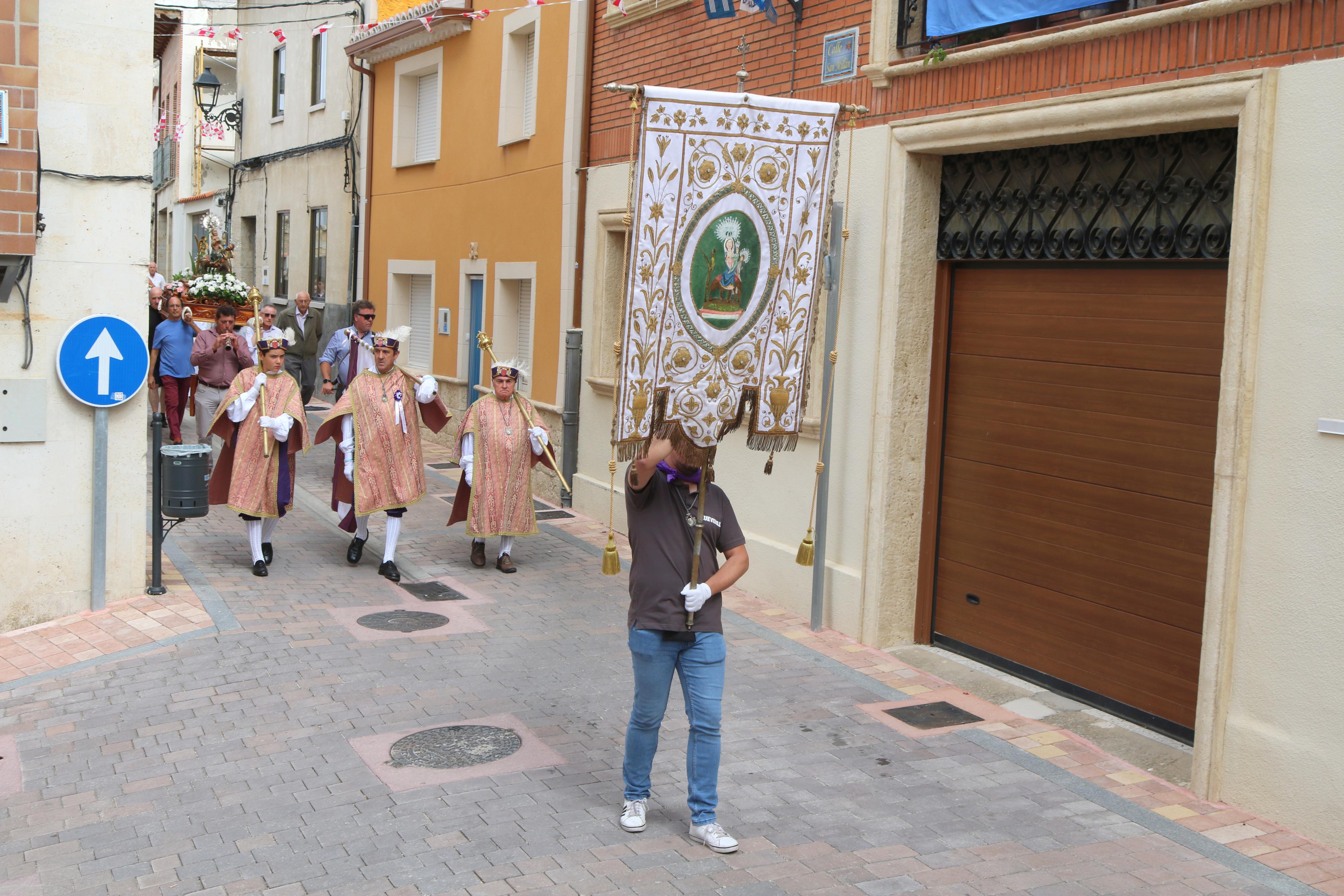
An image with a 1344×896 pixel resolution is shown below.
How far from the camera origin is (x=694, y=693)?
5293 millimetres

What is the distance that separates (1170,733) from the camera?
6.80 metres

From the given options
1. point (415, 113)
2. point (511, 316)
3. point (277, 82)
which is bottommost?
point (511, 316)

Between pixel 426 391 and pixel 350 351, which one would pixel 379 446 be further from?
pixel 350 351

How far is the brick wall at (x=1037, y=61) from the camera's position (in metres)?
5.77

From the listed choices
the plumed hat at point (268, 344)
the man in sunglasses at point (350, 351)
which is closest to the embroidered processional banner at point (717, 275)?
the plumed hat at point (268, 344)

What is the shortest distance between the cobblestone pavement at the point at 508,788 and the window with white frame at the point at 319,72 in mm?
14405

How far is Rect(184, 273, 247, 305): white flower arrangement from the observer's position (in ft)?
47.1

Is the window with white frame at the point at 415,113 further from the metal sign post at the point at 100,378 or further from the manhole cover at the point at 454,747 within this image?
the manhole cover at the point at 454,747

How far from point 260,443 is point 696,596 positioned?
5686 mm

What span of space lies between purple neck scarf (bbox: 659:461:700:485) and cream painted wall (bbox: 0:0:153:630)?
4.66 m

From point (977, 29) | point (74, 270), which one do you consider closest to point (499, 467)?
point (74, 270)

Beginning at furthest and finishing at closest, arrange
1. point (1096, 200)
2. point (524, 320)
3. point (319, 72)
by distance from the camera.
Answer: point (319, 72)
point (524, 320)
point (1096, 200)

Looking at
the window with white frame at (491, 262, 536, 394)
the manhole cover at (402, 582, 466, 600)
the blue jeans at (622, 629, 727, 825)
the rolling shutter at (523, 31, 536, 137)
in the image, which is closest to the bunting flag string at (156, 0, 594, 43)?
the rolling shutter at (523, 31, 536, 137)

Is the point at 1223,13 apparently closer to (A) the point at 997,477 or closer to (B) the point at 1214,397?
(B) the point at 1214,397
